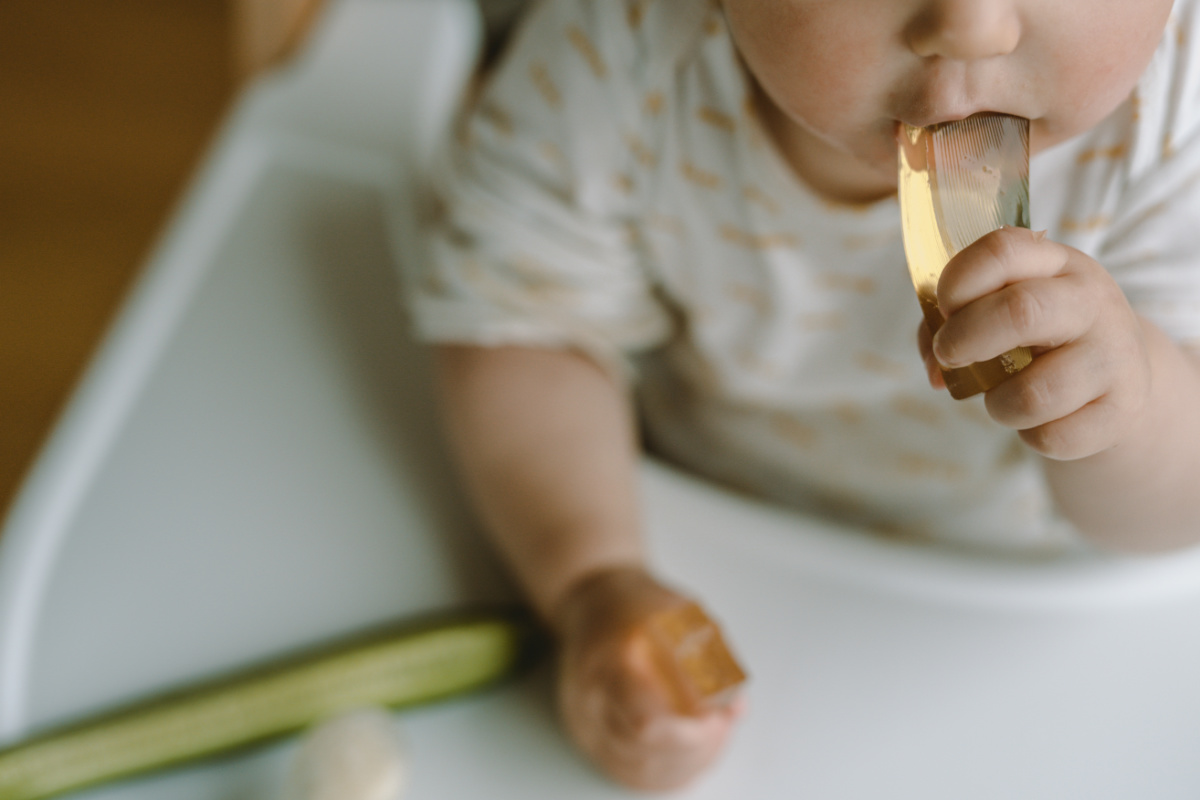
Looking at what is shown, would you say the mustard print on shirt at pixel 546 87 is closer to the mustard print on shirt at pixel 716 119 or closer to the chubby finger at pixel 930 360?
the mustard print on shirt at pixel 716 119

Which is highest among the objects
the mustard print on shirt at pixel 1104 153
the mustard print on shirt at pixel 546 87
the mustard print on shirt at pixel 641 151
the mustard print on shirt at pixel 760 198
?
the mustard print on shirt at pixel 546 87

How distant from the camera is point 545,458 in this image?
0.49 metres

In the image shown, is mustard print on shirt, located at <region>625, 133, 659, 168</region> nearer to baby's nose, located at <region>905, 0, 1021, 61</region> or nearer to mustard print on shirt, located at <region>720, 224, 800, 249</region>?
mustard print on shirt, located at <region>720, 224, 800, 249</region>

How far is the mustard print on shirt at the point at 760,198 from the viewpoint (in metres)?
0.45

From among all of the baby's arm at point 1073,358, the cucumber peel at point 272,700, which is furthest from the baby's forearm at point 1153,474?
the cucumber peel at point 272,700

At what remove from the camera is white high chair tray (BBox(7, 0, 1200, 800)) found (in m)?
0.40

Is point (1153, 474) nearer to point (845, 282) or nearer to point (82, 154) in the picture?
point (845, 282)

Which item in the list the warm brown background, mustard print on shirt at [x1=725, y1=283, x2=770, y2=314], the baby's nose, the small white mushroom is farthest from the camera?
the warm brown background

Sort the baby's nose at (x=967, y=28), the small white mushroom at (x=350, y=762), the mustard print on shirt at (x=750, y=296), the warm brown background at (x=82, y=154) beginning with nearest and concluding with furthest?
the baby's nose at (x=967, y=28)
the small white mushroom at (x=350, y=762)
the mustard print on shirt at (x=750, y=296)
the warm brown background at (x=82, y=154)

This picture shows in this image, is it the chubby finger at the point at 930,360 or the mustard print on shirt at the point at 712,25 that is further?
the mustard print on shirt at the point at 712,25

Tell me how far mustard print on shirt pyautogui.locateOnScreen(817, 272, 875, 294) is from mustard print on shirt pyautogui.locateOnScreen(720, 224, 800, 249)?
0.02 m

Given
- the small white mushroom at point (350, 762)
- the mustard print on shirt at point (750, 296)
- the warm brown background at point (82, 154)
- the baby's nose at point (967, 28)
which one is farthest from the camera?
the warm brown background at point (82, 154)

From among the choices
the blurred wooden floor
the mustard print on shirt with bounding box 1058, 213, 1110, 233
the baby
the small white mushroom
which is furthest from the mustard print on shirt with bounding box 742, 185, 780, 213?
the blurred wooden floor

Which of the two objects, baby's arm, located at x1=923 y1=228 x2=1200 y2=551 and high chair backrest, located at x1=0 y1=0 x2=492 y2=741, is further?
high chair backrest, located at x1=0 y1=0 x2=492 y2=741
